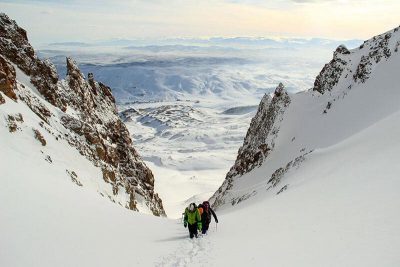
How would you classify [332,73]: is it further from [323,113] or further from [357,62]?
[323,113]

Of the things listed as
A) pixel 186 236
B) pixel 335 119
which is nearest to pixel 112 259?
pixel 186 236

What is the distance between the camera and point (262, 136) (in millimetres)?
73125

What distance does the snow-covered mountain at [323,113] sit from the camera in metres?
48.1

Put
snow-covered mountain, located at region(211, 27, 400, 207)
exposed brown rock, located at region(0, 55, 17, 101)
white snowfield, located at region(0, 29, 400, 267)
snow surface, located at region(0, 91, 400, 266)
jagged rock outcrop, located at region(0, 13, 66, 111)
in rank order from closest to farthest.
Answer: snow surface, located at region(0, 91, 400, 266)
white snowfield, located at region(0, 29, 400, 267)
exposed brown rock, located at region(0, 55, 17, 101)
snow-covered mountain, located at region(211, 27, 400, 207)
jagged rock outcrop, located at region(0, 13, 66, 111)

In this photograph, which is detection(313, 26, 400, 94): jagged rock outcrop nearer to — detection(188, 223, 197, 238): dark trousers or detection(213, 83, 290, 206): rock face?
detection(213, 83, 290, 206): rock face

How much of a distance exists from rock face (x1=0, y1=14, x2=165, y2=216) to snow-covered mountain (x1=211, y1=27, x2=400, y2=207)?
1523cm

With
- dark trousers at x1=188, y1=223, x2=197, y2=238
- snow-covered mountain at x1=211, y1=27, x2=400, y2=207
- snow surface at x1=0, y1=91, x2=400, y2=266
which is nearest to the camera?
snow surface at x1=0, y1=91, x2=400, y2=266

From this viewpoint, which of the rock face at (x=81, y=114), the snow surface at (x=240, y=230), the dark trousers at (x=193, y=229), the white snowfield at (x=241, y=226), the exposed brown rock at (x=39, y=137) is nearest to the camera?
the snow surface at (x=240, y=230)

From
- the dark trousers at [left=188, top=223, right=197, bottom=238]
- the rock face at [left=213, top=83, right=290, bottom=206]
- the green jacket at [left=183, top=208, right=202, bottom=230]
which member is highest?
the green jacket at [left=183, top=208, right=202, bottom=230]

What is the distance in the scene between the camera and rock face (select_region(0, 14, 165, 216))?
164 feet

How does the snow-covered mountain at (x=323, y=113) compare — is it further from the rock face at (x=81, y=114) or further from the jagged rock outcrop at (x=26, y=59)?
the jagged rock outcrop at (x=26, y=59)

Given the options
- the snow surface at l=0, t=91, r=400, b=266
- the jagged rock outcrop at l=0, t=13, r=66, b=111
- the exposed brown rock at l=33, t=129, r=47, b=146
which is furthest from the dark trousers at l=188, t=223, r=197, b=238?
the jagged rock outcrop at l=0, t=13, r=66, b=111

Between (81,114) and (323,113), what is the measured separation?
36659 millimetres

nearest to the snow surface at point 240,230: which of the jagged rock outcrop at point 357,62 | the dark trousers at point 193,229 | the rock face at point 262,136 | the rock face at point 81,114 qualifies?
the dark trousers at point 193,229
